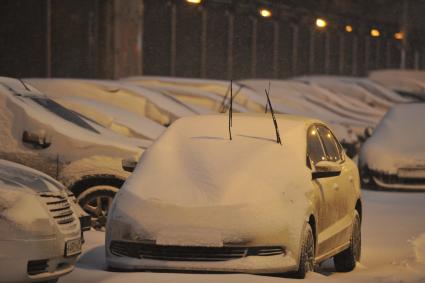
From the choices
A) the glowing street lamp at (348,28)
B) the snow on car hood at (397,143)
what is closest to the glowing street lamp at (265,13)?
the glowing street lamp at (348,28)

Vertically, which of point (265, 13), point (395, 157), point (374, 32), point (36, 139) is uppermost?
point (265, 13)

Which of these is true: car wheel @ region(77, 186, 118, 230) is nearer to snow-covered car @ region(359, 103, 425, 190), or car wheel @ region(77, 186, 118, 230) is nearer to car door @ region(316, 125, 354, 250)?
car door @ region(316, 125, 354, 250)

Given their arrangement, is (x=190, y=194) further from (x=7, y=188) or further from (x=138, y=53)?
(x=138, y=53)

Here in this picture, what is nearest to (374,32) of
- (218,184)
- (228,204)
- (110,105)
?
(110,105)


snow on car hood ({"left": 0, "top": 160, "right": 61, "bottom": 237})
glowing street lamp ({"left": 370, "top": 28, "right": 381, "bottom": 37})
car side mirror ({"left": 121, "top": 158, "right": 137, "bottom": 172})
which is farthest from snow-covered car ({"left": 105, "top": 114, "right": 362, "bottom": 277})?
glowing street lamp ({"left": 370, "top": 28, "right": 381, "bottom": 37})

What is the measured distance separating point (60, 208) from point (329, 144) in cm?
345

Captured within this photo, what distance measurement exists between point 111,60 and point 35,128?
19371 millimetres

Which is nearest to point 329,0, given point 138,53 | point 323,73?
point 323,73

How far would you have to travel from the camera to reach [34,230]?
8.22 metres

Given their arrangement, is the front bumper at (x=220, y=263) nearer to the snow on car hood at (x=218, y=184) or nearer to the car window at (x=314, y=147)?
the snow on car hood at (x=218, y=184)

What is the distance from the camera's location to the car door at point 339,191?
10.6 meters

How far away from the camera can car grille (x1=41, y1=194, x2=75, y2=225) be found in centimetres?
861

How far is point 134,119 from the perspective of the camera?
1628 centimetres

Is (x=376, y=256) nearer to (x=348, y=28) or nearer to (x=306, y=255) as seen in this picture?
(x=306, y=255)
